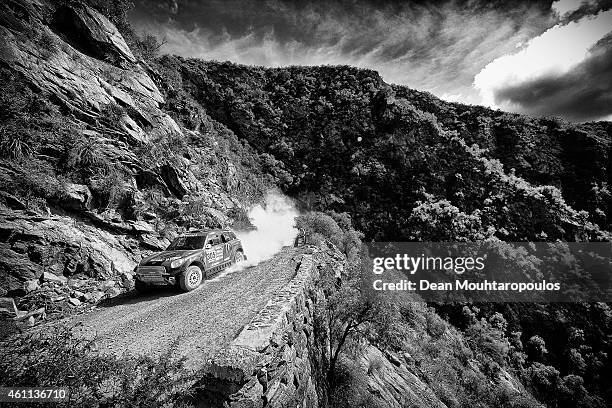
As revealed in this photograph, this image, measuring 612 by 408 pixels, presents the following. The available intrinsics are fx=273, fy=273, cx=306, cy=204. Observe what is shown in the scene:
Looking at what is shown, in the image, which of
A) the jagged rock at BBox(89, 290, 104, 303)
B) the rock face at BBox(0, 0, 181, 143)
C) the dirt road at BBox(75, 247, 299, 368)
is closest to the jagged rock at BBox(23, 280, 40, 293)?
the jagged rock at BBox(89, 290, 104, 303)

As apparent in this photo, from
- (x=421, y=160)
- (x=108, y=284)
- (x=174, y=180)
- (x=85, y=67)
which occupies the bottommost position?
(x=108, y=284)

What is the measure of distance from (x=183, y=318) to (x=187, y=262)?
244cm

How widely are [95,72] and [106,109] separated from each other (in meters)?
4.31

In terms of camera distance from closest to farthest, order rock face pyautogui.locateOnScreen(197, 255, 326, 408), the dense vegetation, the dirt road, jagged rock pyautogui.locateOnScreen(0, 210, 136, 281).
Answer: rock face pyautogui.locateOnScreen(197, 255, 326, 408) < the dirt road < jagged rock pyautogui.locateOnScreen(0, 210, 136, 281) < the dense vegetation

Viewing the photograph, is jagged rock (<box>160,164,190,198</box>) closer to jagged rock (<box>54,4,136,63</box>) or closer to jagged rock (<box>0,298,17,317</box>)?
jagged rock (<box>0,298,17,317</box>)

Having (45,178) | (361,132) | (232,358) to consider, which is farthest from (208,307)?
(361,132)

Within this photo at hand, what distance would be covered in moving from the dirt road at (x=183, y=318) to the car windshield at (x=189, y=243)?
1.49 metres

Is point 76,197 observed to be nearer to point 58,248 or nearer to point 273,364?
point 58,248

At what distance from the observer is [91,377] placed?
393cm

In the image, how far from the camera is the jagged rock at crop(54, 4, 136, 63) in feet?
59.9

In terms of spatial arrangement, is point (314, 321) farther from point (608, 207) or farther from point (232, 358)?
point (608, 207)

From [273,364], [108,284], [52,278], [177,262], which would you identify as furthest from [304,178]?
[273,364]

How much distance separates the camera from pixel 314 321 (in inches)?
318

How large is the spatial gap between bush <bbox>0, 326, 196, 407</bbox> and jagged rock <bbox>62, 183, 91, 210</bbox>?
23.5 feet
